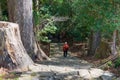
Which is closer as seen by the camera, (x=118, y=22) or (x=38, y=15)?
(x=118, y=22)

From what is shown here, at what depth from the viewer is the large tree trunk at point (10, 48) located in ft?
28.6

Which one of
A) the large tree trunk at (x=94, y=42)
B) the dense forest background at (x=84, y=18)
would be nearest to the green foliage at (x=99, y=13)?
the dense forest background at (x=84, y=18)

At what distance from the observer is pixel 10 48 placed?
8.88m

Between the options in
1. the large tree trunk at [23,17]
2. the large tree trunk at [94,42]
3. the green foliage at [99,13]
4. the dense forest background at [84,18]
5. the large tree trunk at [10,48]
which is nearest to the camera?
the large tree trunk at [10,48]

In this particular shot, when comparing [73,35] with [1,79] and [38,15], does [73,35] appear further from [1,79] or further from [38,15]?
[1,79]

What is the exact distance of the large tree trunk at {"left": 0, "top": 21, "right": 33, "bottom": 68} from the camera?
8727 mm

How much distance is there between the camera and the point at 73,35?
31.8 meters

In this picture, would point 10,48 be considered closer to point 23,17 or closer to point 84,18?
point 23,17

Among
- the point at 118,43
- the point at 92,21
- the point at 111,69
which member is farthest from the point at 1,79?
the point at 118,43

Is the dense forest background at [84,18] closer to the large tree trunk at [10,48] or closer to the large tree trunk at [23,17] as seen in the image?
the large tree trunk at [23,17]

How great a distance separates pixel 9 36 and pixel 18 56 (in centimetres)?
75

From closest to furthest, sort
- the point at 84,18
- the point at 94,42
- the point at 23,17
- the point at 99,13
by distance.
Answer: the point at 23,17, the point at 99,13, the point at 84,18, the point at 94,42

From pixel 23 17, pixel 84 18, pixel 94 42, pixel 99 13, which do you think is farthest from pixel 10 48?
pixel 94 42

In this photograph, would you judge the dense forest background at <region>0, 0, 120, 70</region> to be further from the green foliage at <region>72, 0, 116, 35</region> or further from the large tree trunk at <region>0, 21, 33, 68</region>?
the large tree trunk at <region>0, 21, 33, 68</region>
